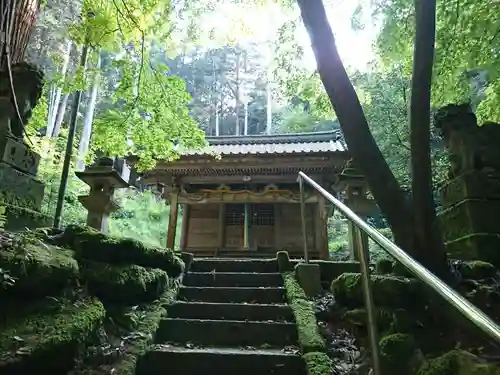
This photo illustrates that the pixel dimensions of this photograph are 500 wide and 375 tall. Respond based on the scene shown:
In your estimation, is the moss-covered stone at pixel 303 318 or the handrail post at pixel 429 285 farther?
the moss-covered stone at pixel 303 318

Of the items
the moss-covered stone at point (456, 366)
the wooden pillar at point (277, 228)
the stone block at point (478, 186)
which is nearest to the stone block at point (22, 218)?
the moss-covered stone at point (456, 366)

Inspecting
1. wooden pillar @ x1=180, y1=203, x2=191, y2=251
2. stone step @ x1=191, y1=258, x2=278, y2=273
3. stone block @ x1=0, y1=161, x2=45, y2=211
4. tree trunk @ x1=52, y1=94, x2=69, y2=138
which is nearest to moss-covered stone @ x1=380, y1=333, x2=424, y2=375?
stone step @ x1=191, y1=258, x2=278, y2=273

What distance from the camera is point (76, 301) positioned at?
2.88m

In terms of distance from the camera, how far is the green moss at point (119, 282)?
319 centimetres

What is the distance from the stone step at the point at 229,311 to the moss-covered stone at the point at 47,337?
1.06 metres

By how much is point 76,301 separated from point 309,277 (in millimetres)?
2438

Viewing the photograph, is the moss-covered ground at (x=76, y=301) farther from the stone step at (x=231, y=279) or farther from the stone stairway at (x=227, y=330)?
the stone step at (x=231, y=279)

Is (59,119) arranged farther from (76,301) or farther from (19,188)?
(76,301)

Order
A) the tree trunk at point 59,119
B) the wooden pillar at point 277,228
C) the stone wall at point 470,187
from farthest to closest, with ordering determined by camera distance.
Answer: the tree trunk at point 59,119 → the wooden pillar at point 277,228 → the stone wall at point 470,187

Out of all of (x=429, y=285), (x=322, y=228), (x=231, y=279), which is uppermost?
(x=322, y=228)

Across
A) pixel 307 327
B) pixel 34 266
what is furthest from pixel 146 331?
pixel 307 327

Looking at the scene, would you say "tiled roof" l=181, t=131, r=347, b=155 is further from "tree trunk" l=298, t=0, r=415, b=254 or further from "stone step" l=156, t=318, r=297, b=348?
"stone step" l=156, t=318, r=297, b=348

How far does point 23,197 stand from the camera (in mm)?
4238

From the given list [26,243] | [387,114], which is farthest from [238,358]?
[387,114]
